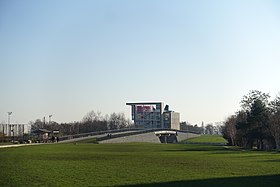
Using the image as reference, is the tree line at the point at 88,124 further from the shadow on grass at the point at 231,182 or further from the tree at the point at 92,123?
the shadow on grass at the point at 231,182

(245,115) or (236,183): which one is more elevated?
(245,115)

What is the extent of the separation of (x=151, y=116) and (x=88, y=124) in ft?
152

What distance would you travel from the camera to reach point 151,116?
188m

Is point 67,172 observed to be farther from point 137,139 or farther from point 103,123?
point 103,123

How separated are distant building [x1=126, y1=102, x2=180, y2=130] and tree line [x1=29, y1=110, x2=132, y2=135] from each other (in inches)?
285

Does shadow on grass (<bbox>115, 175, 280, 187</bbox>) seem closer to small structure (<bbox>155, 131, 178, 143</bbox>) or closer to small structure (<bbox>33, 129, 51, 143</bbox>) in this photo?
small structure (<bbox>33, 129, 51, 143</bbox>)

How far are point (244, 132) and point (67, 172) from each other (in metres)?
51.6

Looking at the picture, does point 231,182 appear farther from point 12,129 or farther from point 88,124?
point 88,124

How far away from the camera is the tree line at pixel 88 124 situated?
142m

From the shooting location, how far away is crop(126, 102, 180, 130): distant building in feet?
587

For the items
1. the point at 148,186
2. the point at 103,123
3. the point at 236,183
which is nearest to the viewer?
the point at 148,186

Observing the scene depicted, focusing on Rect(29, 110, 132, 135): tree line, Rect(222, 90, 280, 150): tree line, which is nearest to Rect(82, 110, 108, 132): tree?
Rect(29, 110, 132, 135): tree line

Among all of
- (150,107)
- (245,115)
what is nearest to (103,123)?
(150,107)

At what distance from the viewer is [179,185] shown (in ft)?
56.6
